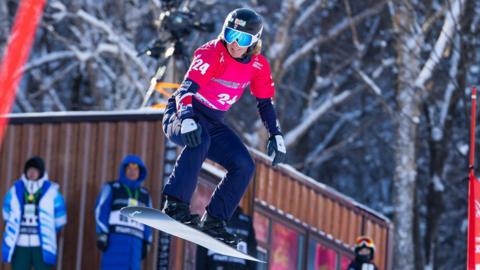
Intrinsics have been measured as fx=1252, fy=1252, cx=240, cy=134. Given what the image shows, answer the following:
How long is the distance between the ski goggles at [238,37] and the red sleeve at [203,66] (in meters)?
0.13

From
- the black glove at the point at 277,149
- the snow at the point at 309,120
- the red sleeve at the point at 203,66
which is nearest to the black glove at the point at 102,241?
the black glove at the point at 277,149

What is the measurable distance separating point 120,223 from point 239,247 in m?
1.19

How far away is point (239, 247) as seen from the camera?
12086 millimetres

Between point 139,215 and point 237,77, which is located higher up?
Result: point 237,77

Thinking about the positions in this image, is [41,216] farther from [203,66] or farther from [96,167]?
[203,66]

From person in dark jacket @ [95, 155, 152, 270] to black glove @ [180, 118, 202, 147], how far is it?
12.0 feet

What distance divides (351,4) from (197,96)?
16.7 meters

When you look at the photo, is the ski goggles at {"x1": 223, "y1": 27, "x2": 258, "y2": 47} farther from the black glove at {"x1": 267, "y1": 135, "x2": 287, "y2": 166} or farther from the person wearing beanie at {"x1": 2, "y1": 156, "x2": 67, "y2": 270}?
the person wearing beanie at {"x1": 2, "y1": 156, "x2": 67, "y2": 270}

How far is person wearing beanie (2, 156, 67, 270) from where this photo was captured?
11734 millimetres

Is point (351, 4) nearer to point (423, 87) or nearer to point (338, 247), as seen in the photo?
point (423, 87)

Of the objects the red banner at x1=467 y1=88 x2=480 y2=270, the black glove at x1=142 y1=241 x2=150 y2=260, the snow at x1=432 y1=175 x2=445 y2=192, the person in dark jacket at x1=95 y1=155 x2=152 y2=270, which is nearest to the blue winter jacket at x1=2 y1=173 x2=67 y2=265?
the person in dark jacket at x1=95 y1=155 x2=152 y2=270

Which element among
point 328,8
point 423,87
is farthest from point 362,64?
point 423,87

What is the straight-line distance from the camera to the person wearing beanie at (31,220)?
11734mm

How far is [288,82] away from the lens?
27.4 m
